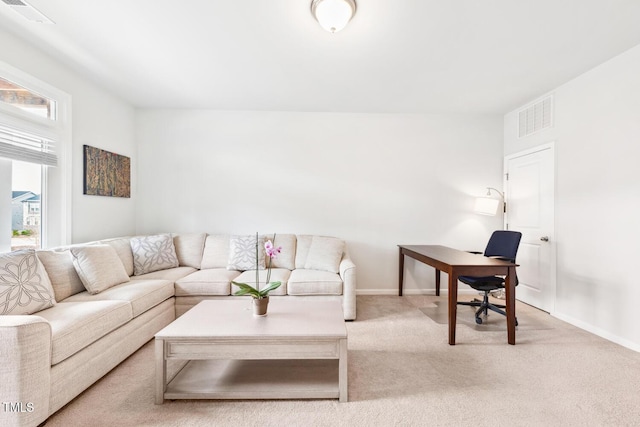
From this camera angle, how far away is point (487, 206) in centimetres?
364

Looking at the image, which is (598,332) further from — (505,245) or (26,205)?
(26,205)

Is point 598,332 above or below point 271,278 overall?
below

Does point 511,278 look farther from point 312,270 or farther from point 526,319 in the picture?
point 312,270

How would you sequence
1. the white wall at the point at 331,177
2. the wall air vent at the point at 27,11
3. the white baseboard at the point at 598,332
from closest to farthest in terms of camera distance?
the wall air vent at the point at 27,11
the white baseboard at the point at 598,332
the white wall at the point at 331,177

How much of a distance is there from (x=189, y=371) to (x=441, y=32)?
3.13m

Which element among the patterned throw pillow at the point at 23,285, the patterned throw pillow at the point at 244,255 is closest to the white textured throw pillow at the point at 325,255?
the patterned throw pillow at the point at 244,255

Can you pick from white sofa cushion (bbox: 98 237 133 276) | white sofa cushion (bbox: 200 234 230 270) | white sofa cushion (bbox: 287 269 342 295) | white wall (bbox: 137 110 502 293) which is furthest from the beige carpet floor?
white wall (bbox: 137 110 502 293)

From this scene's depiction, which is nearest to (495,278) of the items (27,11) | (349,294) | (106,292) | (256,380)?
(349,294)

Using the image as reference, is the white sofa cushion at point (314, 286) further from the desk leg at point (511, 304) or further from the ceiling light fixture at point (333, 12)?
the ceiling light fixture at point (333, 12)

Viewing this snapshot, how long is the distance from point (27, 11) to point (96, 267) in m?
1.95

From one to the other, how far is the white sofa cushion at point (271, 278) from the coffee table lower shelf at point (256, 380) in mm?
867

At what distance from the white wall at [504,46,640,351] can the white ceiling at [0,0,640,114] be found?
0.88 feet

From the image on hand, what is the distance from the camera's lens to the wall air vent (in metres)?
1.85

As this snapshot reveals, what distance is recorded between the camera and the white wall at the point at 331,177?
3846 mm
